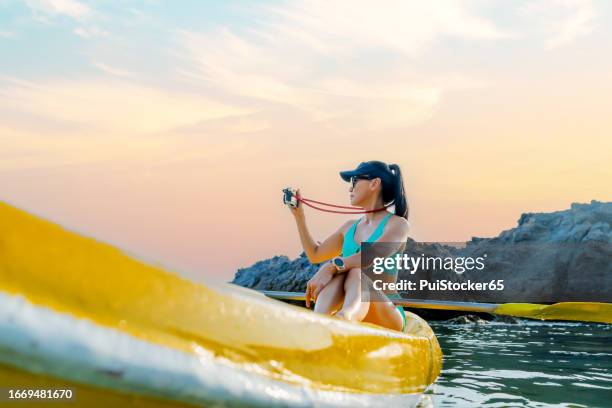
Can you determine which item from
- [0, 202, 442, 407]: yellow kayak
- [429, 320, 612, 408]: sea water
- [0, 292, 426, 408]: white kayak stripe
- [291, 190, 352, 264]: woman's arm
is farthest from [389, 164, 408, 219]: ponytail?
[0, 292, 426, 408]: white kayak stripe

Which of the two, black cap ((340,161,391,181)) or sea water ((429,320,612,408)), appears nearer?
black cap ((340,161,391,181))

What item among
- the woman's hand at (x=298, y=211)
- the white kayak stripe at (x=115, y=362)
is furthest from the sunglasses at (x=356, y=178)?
the white kayak stripe at (x=115, y=362)

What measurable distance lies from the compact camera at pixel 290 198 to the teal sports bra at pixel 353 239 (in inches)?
13.9

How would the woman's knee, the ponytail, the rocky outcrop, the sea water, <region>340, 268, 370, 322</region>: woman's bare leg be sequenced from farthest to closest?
the rocky outcrop, the sea water, the ponytail, the woman's knee, <region>340, 268, 370, 322</region>: woman's bare leg

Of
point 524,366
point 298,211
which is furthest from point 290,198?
point 524,366

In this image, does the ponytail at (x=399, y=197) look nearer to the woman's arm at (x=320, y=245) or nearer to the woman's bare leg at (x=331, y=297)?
the woman's arm at (x=320, y=245)

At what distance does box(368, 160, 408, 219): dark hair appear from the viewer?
3744 mm

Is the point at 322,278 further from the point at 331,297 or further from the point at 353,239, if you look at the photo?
the point at 353,239

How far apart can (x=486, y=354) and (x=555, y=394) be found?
78.8 inches

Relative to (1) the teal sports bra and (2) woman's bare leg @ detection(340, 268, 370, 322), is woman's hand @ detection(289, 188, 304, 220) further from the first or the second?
(2) woman's bare leg @ detection(340, 268, 370, 322)

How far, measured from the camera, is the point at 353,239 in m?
3.75

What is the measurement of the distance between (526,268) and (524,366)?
12503 millimetres

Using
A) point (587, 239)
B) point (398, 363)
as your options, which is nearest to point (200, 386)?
point (398, 363)

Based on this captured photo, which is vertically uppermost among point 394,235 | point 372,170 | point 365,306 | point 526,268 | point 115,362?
point 526,268
